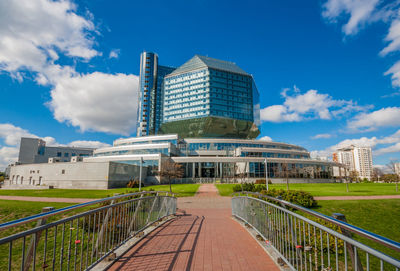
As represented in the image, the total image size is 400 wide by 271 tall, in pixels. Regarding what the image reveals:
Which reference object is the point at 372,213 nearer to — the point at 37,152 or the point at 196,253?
the point at 196,253

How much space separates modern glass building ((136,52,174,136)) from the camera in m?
114

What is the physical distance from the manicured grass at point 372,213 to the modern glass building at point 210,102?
6031 centimetres

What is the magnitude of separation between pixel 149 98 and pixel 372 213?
111633 mm

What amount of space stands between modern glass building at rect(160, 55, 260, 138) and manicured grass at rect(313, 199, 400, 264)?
60.3 meters

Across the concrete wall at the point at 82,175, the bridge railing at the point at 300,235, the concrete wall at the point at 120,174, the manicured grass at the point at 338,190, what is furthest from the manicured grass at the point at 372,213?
the concrete wall at the point at 82,175

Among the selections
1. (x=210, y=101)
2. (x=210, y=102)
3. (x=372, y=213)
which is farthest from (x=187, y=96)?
(x=372, y=213)

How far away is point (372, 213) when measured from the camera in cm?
1434

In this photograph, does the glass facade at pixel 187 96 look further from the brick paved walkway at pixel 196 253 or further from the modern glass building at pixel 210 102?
the brick paved walkway at pixel 196 253

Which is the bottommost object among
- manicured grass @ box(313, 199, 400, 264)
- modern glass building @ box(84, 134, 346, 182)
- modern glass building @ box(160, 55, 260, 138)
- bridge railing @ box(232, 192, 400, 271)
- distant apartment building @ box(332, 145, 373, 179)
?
manicured grass @ box(313, 199, 400, 264)

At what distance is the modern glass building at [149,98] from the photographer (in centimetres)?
11425

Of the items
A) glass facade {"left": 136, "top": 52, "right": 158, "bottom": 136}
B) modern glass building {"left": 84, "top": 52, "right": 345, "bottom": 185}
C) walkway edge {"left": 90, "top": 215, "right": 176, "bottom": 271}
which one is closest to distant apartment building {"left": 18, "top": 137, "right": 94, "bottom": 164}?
glass facade {"left": 136, "top": 52, "right": 158, "bottom": 136}

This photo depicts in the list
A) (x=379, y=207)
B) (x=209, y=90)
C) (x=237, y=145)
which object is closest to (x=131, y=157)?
(x=237, y=145)

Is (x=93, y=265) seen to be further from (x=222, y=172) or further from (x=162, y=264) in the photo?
(x=222, y=172)

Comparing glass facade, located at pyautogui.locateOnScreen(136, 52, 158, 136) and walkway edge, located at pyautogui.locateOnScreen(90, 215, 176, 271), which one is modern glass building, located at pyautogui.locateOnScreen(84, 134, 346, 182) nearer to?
walkway edge, located at pyautogui.locateOnScreen(90, 215, 176, 271)
